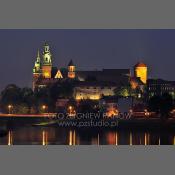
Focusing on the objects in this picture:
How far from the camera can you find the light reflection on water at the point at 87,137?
19.6 metres

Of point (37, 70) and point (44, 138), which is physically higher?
point (37, 70)

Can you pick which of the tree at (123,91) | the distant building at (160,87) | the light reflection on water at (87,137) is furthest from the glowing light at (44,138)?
the distant building at (160,87)

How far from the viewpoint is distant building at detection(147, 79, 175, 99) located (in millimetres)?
20359

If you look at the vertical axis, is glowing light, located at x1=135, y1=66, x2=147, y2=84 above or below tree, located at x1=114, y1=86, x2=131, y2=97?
above

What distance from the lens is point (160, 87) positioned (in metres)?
20.4

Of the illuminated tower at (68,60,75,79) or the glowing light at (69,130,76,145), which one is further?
the illuminated tower at (68,60,75,79)

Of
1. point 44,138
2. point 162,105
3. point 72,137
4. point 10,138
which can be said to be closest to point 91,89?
point 72,137

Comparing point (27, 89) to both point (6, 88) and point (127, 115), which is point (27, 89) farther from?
point (127, 115)

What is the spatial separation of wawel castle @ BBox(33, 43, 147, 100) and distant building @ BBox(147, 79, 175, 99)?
0.65 feet

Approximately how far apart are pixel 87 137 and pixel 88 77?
1404 millimetres

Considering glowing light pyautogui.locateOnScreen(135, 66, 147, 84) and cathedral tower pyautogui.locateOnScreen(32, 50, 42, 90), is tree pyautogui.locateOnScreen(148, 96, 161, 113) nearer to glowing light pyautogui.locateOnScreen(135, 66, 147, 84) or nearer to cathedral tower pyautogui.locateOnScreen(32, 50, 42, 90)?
glowing light pyautogui.locateOnScreen(135, 66, 147, 84)

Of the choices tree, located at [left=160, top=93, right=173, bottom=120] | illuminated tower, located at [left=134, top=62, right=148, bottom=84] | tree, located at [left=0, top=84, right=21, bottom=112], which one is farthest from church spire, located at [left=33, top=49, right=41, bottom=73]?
tree, located at [left=160, top=93, right=173, bottom=120]

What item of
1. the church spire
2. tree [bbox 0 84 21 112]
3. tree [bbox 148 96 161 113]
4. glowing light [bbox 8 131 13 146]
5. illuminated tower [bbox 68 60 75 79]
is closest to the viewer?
glowing light [bbox 8 131 13 146]

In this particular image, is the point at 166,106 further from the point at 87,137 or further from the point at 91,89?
the point at 87,137
